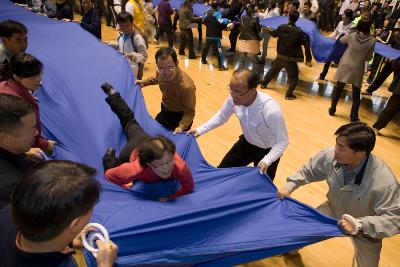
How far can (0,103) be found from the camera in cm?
142

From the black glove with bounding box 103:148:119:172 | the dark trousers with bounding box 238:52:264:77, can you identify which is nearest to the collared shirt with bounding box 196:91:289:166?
the black glove with bounding box 103:148:119:172

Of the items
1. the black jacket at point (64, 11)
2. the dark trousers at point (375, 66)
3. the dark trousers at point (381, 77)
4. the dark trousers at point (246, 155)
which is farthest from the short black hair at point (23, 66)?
the dark trousers at point (375, 66)

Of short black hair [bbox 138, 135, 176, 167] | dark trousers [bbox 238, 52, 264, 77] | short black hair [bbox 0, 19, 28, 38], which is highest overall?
short black hair [bbox 0, 19, 28, 38]

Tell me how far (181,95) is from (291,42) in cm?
283

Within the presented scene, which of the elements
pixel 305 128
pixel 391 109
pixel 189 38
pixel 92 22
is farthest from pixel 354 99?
pixel 92 22

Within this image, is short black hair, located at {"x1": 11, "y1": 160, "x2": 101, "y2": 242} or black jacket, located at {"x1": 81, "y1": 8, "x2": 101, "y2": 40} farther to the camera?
black jacket, located at {"x1": 81, "y1": 8, "x2": 101, "y2": 40}

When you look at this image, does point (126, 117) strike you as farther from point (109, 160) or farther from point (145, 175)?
point (145, 175)

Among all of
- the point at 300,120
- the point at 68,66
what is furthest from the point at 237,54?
the point at 68,66

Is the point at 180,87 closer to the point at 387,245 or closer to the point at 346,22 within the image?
the point at 387,245

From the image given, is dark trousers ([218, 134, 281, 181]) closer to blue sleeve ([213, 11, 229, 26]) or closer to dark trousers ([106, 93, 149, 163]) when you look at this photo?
dark trousers ([106, 93, 149, 163])

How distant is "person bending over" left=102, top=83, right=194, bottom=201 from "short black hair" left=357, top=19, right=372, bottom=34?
3134 millimetres

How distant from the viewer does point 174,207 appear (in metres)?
1.68

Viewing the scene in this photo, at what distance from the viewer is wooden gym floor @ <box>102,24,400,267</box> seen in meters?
2.36

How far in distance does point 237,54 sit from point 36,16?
390cm
